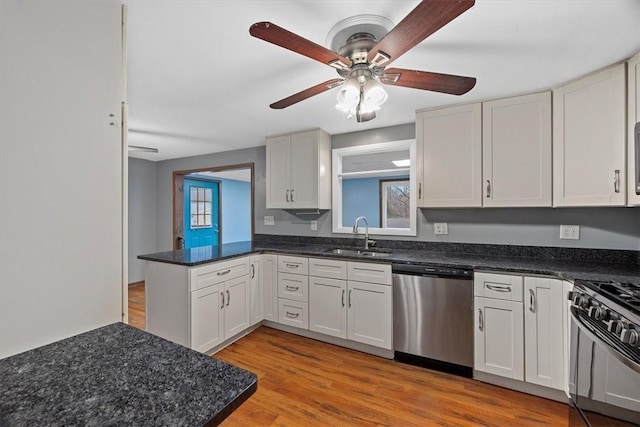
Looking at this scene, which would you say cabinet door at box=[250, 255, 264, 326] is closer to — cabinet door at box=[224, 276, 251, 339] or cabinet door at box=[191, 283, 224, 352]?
cabinet door at box=[224, 276, 251, 339]

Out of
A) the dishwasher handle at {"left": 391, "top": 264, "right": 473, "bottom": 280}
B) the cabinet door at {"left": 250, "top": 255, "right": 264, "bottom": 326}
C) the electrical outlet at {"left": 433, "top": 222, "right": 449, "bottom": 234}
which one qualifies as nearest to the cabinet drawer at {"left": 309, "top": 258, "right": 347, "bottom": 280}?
the dishwasher handle at {"left": 391, "top": 264, "right": 473, "bottom": 280}

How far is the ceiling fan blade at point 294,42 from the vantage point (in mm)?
1075

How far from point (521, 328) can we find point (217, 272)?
2.42 metres

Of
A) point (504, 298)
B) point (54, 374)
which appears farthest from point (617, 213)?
point (54, 374)

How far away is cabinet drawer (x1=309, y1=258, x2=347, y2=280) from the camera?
2662 millimetres

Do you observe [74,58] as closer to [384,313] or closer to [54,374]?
[54,374]

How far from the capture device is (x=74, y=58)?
954 millimetres

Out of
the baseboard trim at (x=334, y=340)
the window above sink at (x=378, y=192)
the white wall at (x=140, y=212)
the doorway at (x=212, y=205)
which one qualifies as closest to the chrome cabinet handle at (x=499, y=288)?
the baseboard trim at (x=334, y=340)

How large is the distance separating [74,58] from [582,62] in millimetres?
2613

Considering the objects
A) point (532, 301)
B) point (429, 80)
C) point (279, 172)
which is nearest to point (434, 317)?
point (532, 301)

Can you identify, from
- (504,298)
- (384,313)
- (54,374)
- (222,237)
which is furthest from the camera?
(222,237)

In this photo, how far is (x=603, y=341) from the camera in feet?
4.15

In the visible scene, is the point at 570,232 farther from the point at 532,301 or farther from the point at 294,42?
the point at 294,42

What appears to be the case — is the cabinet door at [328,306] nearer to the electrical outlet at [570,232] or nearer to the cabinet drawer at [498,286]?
the cabinet drawer at [498,286]
